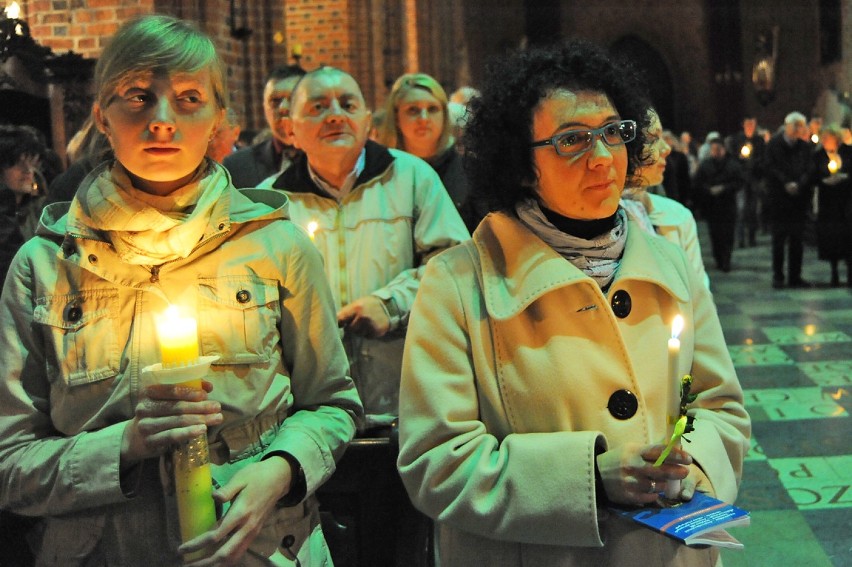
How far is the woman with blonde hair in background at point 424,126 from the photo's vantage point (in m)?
5.00

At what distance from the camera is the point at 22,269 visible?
6.70ft

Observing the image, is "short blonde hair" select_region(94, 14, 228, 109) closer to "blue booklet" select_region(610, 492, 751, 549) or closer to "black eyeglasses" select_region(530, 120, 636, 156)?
"black eyeglasses" select_region(530, 120, 636, 156)

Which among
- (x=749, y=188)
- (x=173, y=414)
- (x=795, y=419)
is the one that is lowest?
(x=795, y=419)

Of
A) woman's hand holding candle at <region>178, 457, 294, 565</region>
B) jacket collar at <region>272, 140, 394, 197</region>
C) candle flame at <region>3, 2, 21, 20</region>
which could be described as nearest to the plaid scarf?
woman's hand holding candle at <region>178, 457, 294, 565</region>

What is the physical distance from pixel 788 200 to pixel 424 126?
808 cm

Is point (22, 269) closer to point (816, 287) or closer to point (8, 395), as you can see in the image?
point (8, 395)

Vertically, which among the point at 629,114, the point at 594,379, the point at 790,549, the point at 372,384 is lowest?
the point at 790,549

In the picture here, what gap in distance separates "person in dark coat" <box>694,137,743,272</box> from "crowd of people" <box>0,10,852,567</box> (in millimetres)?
11736

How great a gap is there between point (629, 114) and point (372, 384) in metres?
1.70

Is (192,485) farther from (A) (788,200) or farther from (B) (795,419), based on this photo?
(A) (788,200)

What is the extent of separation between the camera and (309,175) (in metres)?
3.84

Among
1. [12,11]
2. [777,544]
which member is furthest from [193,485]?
[12,11]

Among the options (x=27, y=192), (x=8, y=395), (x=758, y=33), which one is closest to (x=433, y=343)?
(x=8, y=395)

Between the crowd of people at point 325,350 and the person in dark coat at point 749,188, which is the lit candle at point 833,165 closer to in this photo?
the person in dark coat at point 749,188
